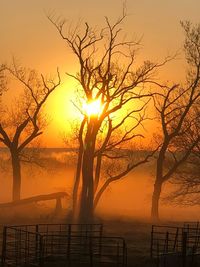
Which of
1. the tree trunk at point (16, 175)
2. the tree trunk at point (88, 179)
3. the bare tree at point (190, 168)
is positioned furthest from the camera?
the tree trunk at point (16, 175)

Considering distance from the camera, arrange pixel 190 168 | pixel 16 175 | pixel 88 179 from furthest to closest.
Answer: pixel 16 175, pixel 190 168, pixel 88 179

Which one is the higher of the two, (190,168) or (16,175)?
(190,168)

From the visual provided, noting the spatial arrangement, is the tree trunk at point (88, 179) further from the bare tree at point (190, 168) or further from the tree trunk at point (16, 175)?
the tree trunk at point (16, 175)

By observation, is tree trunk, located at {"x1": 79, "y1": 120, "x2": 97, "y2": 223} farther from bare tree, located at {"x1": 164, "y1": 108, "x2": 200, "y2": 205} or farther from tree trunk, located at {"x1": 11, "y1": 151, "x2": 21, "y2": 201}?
tree trunk, located at {"x1": 11, "y1": 151, "x2": 21, "y2": 201}

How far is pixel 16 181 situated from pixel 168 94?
16.3m

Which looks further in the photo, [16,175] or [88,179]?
[16,175]

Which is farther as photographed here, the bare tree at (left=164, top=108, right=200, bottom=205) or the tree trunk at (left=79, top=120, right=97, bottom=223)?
the bare tree at (left=164, top=108, right=200, bottom=205)

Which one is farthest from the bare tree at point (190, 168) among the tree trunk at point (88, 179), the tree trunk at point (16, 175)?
the tree trunk at point (16, 175)

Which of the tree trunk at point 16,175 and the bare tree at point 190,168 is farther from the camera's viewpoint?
the tree trunk at point 16,175

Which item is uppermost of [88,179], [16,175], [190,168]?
[190,168]

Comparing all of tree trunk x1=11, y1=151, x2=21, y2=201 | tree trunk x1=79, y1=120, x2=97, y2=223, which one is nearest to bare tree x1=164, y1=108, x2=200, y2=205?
tree trunk x1=79, y1=120, x2=97, y2=223

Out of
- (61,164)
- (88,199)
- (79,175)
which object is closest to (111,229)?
(88,199)

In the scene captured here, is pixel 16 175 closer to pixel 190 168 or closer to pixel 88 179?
pixel 88 179

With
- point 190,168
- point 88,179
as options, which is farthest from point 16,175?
point 190,168
